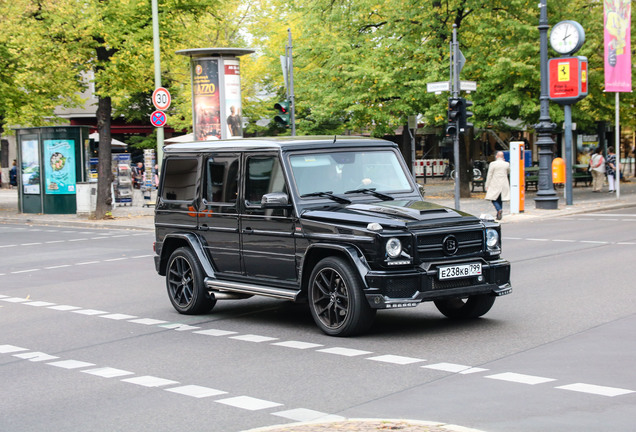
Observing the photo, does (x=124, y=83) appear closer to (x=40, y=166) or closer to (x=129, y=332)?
(x=40, y=166)

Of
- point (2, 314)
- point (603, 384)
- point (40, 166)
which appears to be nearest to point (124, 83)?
point (40, 166)

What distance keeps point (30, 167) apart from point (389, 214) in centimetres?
2770

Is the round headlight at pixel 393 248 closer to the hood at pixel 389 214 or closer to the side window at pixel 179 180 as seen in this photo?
the hood at pixel 389 214

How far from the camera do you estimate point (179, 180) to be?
38.2 ft

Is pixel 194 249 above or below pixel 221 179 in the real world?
below

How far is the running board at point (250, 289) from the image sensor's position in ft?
31.6

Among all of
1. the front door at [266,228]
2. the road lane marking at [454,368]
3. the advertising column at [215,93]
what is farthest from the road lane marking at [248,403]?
the advertising column at [215,93]

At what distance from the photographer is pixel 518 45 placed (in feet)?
103

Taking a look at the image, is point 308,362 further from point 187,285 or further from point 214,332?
point 187,285

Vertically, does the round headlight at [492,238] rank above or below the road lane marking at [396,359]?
above

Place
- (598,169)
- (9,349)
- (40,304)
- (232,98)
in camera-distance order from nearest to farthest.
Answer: (9,349), (40,304), (232,98), (598,169)

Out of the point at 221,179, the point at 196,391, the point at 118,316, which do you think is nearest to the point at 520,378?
the point at 196,391

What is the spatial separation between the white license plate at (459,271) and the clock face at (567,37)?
65.9 feet

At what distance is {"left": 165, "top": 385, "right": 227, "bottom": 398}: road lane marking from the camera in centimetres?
694
